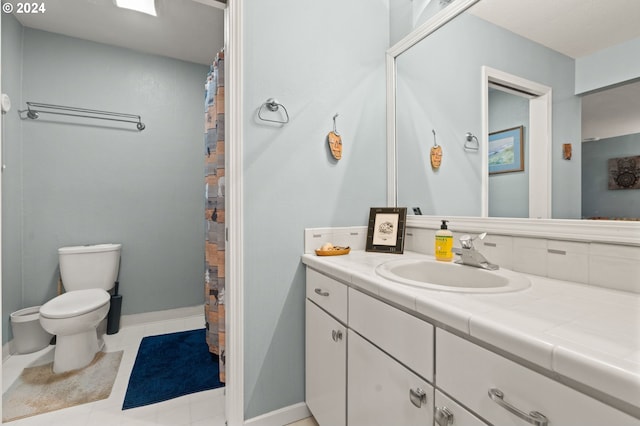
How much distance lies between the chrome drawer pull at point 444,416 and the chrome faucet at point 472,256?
568 mm

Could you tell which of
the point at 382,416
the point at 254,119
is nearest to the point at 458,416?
the point at 382,416

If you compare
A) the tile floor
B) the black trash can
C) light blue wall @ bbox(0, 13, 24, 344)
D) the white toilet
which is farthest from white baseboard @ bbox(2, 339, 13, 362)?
the black trash can

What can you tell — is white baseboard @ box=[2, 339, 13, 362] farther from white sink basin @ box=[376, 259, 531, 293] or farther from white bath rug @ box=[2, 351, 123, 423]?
white sink basin @ box=[376, 259, 531, 293]

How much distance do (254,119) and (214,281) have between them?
113 cm

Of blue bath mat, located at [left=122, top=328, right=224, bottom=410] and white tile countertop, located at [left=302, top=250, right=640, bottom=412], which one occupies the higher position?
white tile countertop, located at [left=302, top=250, right=640, bottom=412]

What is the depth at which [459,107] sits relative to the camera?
1.44 m

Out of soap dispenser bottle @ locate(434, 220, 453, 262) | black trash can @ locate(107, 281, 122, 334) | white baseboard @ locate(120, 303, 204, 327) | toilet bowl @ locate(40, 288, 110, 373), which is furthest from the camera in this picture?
white baseboard @ locate(120, 303, 204, 327)

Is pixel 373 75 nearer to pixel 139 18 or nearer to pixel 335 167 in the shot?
pixel 335 167

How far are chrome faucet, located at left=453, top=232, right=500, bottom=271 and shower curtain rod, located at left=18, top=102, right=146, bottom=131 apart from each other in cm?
280

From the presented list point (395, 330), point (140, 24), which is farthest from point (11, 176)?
point (395, 330)

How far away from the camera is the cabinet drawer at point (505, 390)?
48 cm

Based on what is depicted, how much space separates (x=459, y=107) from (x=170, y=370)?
7.65ft

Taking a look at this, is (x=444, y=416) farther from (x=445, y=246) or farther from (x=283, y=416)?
(x=283, y=416)

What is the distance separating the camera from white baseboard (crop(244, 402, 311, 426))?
1420 millimetres
